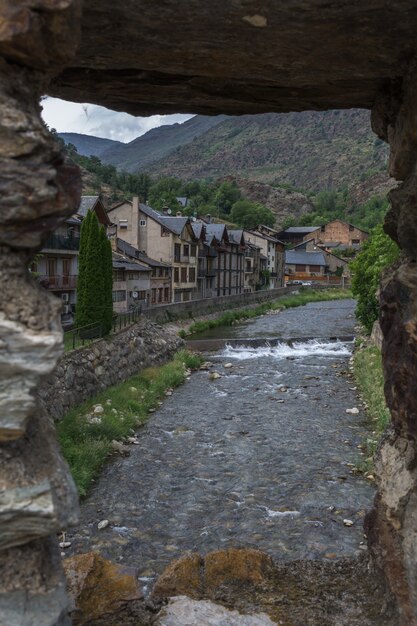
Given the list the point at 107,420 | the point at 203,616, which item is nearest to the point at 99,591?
the point at 203,616

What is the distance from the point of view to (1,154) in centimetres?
508

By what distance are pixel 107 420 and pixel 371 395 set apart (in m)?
11.2

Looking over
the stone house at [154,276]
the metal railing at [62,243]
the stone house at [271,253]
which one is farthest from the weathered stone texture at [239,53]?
the stone house at [271,253]

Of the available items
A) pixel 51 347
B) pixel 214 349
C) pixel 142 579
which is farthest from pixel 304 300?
pixel 51 347

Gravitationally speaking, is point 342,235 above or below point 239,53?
above

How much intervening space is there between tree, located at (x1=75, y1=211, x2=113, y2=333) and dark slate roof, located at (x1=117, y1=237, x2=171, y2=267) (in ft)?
76.0

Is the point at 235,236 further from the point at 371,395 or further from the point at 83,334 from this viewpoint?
the point at 371,395

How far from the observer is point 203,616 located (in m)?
8.27

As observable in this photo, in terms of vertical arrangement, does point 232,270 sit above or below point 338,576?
above

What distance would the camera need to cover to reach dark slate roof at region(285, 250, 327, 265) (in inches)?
4624

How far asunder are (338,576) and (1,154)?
9072 mm

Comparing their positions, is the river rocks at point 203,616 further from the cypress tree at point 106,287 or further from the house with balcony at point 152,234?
the house with balcony at point 152,234

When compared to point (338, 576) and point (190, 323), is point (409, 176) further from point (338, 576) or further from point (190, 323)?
point (190, 323)

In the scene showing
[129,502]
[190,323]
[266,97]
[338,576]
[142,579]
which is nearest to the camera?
[266,97]
